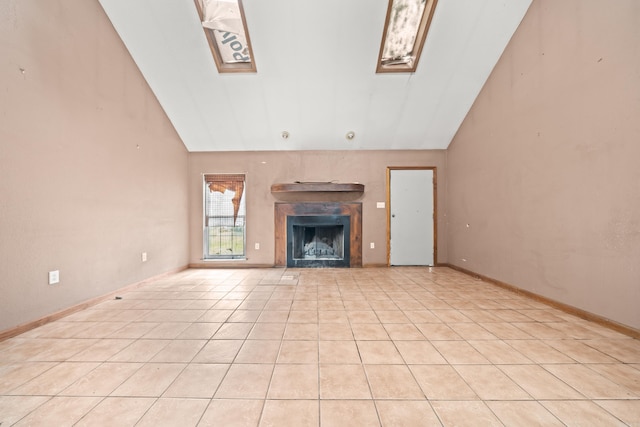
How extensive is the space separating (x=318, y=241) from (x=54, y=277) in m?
3.40

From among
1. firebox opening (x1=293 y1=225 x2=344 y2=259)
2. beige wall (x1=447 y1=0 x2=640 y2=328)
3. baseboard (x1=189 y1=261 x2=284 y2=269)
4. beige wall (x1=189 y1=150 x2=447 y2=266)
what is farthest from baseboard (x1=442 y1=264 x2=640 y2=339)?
baseboard (x1=189 y1=261 x2=284 y2=269)

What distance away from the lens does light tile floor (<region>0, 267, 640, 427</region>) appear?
1.19m

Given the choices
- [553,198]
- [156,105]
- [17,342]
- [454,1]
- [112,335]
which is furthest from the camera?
[156,105]

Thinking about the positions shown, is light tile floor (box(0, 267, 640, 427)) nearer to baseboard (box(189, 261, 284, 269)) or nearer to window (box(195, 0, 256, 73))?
baseboard (box(189, 261, 284, 269))

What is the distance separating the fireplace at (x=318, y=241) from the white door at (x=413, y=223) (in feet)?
2.71

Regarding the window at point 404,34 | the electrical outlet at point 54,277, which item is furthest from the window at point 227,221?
the window at point 404,34

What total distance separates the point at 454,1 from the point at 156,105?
3966mm

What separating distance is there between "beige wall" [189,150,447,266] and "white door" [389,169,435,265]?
158 millimetres

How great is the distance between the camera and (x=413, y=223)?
4.67 meters

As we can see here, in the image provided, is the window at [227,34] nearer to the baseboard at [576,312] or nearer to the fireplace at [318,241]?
the fireplace at [318,241]

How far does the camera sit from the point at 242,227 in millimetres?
4707

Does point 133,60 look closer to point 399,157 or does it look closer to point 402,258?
point 399,157

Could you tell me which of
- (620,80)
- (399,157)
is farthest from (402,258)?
(620,80)

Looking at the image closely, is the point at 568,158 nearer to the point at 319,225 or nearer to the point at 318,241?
the point at 319,225
